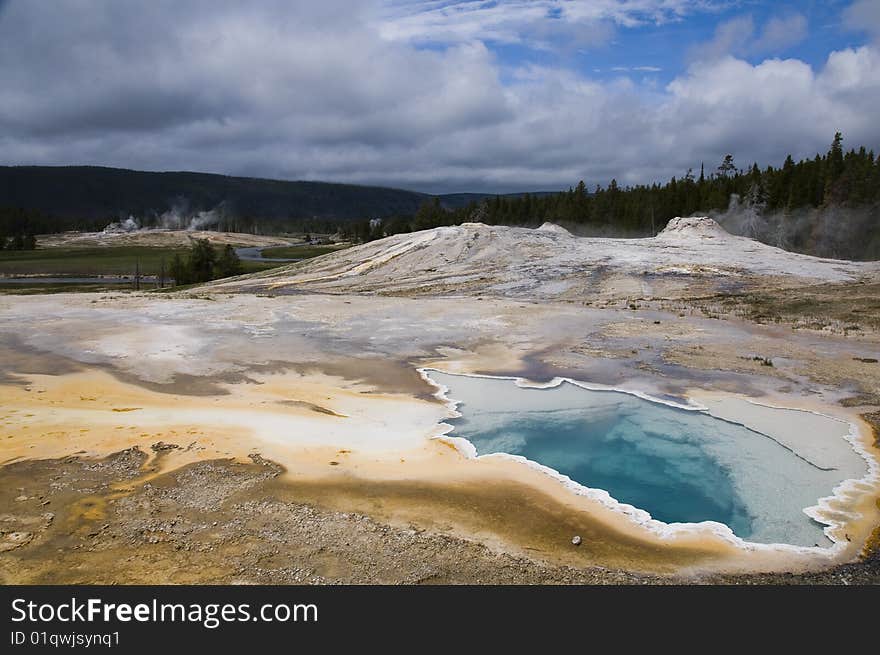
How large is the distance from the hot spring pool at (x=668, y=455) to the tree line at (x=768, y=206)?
61.1 metres

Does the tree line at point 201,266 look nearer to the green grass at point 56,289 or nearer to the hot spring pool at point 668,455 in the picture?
the green grass at point 56,289

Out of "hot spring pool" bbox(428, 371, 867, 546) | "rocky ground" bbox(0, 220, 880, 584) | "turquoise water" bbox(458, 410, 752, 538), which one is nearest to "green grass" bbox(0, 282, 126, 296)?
"rocky ground" bbox(0, 220, 880, 584)

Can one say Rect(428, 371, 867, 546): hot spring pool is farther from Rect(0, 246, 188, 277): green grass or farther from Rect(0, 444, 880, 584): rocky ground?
Rect(0, 246, 188, 277): green grass

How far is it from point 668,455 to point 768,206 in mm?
71132

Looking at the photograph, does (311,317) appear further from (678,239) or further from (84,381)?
(678,239)

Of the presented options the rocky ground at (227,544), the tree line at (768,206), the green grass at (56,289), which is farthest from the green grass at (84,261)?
the rocky ground at (227,544)

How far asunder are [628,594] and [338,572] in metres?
2.95

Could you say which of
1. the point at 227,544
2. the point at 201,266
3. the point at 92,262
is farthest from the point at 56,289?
the point at 227,544

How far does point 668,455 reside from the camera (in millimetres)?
10977

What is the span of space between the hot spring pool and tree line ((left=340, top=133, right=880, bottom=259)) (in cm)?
6106

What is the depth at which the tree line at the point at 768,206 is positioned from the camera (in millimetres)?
62281

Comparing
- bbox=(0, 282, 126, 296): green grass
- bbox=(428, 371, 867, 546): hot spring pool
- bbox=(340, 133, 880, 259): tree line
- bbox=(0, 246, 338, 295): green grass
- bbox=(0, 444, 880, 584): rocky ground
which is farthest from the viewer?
bbox=(0, 246, 338, 295): green grass

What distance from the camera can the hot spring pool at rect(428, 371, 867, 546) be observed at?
8648mm

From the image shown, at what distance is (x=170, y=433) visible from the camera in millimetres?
10398
